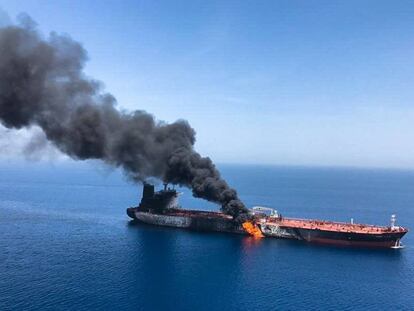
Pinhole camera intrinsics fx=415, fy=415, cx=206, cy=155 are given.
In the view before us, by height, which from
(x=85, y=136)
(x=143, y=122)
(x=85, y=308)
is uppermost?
(x=143, y=122)

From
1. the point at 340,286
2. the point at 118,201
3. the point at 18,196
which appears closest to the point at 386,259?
the point at 340,286

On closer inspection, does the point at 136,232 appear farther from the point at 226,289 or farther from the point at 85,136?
the point at 226,289

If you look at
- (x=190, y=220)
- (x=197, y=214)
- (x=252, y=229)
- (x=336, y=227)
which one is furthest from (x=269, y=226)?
(x=197, y=214)

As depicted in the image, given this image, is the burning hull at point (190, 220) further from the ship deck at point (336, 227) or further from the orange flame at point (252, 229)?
the ship deck at point (336, 227)

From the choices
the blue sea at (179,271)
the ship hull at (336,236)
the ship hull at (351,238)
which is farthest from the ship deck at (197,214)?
the ship hull at (351,238)

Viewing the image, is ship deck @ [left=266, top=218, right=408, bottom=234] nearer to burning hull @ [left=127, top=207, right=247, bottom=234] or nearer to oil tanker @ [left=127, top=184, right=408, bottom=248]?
oil tanker @ [left=127, top=184, right=408, bottom=248]
